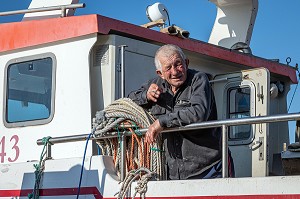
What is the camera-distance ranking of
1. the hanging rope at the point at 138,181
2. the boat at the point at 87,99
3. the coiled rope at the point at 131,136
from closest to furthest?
1. the hanging rope at the point at 138,181
2. the coiled rope at the point at 131,136
3. the boat at the point at 87,99

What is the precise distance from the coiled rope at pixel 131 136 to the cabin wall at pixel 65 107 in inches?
28.2

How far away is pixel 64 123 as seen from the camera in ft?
21.9

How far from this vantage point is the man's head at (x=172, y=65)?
5.48 meters

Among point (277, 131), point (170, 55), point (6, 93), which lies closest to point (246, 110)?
point (277, 131)

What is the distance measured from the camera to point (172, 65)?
548 centimetres

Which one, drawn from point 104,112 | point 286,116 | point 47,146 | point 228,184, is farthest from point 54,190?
point 286,116

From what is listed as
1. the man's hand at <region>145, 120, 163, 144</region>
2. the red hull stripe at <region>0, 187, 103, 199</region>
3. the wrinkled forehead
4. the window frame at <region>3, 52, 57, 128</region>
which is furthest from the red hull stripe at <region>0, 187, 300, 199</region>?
the wrinkled forehead

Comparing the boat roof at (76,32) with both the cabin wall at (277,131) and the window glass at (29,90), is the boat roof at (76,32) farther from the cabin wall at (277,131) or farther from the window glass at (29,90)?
the cabin wall at (277,131)

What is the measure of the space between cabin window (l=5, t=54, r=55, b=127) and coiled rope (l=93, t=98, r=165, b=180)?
3.85 ft

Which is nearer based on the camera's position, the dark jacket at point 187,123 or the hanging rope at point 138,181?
the dark jacket at point 187,123

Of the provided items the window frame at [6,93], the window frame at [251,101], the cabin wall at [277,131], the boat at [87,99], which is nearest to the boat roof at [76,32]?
the boat at [87,99]

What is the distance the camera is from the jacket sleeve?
518 cm

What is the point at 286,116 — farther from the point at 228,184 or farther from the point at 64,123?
the point at 64,123

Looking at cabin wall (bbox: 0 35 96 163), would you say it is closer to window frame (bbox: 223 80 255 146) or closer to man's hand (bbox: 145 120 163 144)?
man's hand (bbox: 145 120 163 144)
